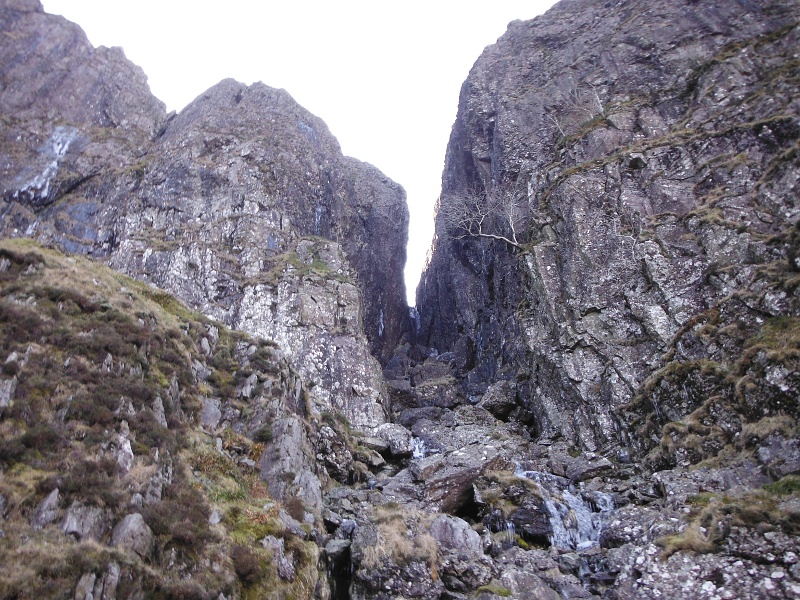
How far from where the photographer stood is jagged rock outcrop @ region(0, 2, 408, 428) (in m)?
47.7

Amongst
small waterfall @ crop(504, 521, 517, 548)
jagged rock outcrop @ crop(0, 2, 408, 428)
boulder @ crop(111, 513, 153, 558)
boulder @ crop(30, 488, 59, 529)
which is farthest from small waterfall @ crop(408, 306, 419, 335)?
boulder @ crop(30, 488, 59, 529)

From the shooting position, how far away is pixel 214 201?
185 feet

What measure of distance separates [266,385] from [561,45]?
58.4 metres

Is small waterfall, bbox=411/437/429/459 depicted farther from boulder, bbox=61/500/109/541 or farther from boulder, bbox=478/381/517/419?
boulder, bbox=61/500/109/541

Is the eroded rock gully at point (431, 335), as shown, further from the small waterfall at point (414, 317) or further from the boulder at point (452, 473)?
the small waterfall at point (414, 317)

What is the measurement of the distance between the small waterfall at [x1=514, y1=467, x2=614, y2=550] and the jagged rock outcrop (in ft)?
64.6

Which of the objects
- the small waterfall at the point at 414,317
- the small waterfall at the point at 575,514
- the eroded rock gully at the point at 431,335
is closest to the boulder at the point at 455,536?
the eroded rock gully at the point at 431,335

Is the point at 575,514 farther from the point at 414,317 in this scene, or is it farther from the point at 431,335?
the point at 414,317

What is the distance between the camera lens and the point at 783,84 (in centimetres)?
3734

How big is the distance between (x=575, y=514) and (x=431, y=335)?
5229 centimetres

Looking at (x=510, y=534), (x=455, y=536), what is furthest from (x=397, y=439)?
(x=455, y=536)

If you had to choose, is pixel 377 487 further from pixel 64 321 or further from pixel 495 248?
pixel 495 248

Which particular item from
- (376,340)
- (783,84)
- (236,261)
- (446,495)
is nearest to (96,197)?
(236,261)

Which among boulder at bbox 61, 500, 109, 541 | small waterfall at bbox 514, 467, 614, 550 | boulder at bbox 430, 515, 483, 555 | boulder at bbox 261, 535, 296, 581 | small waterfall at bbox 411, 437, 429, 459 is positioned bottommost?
boulder at bbox 261, 535, 296, 581
